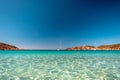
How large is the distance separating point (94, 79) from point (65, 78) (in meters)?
1.71

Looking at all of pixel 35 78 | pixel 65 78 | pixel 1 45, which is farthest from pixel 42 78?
pixel 1 45

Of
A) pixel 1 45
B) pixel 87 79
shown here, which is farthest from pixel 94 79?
pixel 1 45

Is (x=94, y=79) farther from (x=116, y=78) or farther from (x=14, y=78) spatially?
(x=14, y=78)

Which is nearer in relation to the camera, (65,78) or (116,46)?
(65,78)

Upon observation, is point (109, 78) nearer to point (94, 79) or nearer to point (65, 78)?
point (94, 79)

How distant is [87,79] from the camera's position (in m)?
11.6

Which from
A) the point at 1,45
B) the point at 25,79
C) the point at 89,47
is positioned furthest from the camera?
the point at 89,47

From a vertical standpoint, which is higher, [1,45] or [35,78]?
[1,45]

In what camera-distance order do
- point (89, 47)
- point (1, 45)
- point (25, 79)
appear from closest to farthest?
point (25, 79)
point (1, 45)
point (89, 47)

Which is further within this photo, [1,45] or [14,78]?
[1,45]

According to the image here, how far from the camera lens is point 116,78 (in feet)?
38.9

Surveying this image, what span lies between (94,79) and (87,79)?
40 cm

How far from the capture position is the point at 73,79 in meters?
11.6

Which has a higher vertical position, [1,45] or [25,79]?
[1,45]
